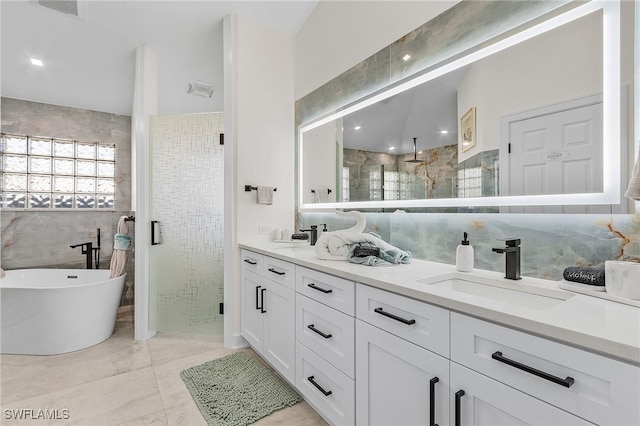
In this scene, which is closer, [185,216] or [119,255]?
[185,216]

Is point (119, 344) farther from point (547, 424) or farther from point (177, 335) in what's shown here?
point (547, 424)

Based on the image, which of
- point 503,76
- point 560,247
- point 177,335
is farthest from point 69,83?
point 560,247

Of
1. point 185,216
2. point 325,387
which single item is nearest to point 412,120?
point 325,387

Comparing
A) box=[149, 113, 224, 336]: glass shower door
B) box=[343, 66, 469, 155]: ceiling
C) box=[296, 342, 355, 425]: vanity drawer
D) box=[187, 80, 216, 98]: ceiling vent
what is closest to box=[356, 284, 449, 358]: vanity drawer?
box=[296, 342, 355, 425]: vanity drawer

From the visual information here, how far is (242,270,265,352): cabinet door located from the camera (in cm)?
221

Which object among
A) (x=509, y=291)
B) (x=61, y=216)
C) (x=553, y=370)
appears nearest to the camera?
(x=553, y=370)

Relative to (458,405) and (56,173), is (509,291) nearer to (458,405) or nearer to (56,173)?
(458,405)

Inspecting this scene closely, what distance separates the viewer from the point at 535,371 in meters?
0.75

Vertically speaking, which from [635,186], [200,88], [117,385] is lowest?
[117,385]

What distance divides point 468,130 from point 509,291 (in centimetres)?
81

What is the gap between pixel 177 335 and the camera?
288 centimetres

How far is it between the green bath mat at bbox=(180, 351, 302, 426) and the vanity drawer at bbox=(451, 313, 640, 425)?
4.35ft

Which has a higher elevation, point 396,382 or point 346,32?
point 346,32

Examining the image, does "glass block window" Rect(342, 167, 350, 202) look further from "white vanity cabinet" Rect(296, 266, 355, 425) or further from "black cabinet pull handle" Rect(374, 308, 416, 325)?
"black cabinet pull handle" Rect(374, 308, 416, 325)
